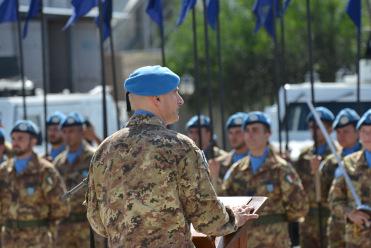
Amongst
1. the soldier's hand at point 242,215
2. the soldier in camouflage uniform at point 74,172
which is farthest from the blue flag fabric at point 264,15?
the soldier's hand at point 242,215

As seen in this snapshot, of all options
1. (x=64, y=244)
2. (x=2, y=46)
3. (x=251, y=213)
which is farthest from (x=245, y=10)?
(x=251, y=213)

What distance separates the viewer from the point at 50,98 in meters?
13.7

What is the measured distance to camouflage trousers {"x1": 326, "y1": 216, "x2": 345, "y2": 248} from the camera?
8.11m

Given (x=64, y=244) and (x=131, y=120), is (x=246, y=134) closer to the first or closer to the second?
(x=64, y=244)

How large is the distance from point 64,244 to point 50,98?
177 inches

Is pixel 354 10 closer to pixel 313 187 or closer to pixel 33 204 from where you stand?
pixel 313 187

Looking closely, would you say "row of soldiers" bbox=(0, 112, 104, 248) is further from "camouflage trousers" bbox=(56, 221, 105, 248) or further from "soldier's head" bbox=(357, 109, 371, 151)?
"soldier's head" bbox=(357, 109, 371, 151)

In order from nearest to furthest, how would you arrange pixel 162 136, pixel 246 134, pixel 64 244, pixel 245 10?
pixel 162 136 → pixel 246 134 → pixel 64 244 → pixel 245 10

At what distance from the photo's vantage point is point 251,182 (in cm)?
774

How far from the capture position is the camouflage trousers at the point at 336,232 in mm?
8109

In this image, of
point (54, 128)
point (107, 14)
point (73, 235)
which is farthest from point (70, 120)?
point (107, 14)

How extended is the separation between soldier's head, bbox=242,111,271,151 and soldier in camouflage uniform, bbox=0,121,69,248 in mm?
1704

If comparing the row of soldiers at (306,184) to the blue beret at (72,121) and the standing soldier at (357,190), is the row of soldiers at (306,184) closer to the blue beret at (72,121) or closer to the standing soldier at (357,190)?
the standing soldier at (357,190)

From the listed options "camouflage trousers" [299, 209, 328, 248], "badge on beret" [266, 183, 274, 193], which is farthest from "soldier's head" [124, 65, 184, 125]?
"camouflage trousers" [299, 209, 328, 248]
